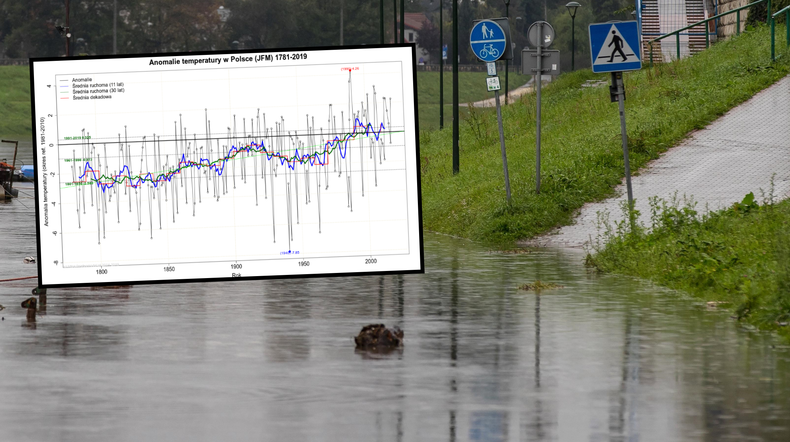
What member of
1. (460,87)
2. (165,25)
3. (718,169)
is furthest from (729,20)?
(165,25)

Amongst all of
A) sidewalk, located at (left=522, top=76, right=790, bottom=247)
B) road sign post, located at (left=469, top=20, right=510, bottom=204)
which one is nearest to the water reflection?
sidewalk, located at (left=522, top=76, right=790, bottom=247)

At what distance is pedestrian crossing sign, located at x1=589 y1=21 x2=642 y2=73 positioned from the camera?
750 inches

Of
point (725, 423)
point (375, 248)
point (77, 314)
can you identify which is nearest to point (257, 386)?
point (375, 248)

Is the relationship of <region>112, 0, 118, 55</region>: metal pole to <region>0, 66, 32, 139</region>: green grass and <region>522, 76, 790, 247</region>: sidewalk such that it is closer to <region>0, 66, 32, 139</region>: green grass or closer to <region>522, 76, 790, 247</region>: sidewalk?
<region>0, 66, 32, 139</region>: green grass

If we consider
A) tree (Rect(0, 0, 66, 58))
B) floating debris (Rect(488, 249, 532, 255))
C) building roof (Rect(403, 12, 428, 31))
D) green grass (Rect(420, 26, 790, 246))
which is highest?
building roof (Rect(403, 12, 428, 31))

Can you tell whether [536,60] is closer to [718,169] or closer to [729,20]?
[718,169]

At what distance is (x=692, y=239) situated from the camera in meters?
16.9

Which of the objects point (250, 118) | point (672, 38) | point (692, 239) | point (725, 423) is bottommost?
point (725, 423)

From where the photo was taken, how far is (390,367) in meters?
10.5

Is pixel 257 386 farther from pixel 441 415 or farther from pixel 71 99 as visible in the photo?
pixel 71 99

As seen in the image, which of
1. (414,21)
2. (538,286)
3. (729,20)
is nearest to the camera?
(538,286)

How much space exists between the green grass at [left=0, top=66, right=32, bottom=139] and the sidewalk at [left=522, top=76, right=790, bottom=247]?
79.1 metres

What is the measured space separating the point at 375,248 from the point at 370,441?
175cm

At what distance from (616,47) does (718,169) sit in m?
6.49
